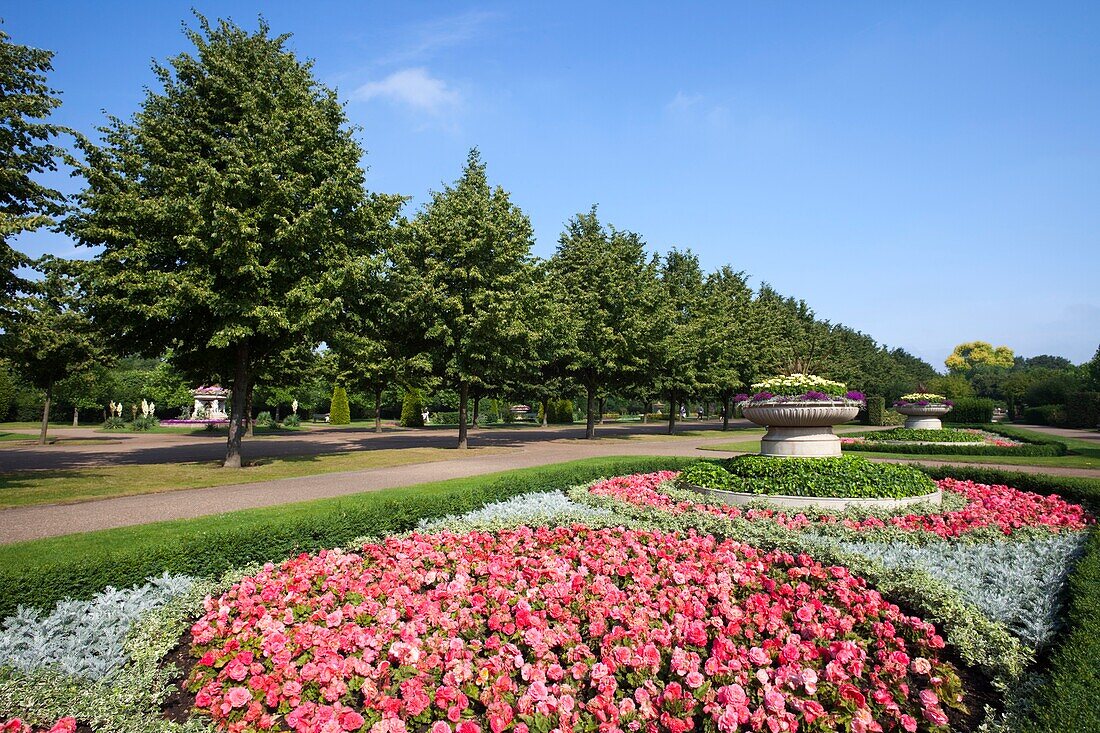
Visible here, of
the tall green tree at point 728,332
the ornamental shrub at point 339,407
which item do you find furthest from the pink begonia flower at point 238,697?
the ornamental shrub at point 339,407

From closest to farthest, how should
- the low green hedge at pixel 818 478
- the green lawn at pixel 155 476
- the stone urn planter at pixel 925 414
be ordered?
the low green hedge at pixel 818 478 < the green lawn at pixel 155 476 < the stone urn planter at pixel 925 414

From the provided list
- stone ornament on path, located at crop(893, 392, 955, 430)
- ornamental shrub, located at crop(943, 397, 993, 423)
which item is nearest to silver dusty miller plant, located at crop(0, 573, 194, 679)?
stone ornament on path, located at crop(893, 392, 955, 430)

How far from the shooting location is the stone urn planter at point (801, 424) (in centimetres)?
1020

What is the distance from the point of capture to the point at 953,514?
327 inches

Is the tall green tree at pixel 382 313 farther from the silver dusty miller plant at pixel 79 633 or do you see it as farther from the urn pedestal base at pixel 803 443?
the silver dusty miller plant at pixel 79 633

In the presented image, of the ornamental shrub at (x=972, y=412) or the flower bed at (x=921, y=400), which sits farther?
the ornamental shrub at (x=972, y=412)

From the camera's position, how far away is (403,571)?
549 centimetres

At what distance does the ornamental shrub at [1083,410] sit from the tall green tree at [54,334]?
177 feet

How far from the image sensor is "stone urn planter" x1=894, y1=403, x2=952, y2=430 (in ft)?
87.7

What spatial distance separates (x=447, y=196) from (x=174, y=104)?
355 inches

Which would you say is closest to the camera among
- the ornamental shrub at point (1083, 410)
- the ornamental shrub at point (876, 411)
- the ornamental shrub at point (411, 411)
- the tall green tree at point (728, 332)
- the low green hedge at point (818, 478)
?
the low green hedge at point (818, 478)

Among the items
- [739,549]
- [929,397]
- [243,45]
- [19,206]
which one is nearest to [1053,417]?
[929,397]

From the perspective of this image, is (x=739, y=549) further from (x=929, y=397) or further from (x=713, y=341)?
(x=713, y=341)

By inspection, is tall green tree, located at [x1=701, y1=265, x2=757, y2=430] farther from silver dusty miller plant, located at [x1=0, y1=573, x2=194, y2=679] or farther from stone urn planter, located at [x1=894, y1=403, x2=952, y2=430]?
silver dusty miller plant, located at [x1=0, y1=573, x2=194, y2=679]
